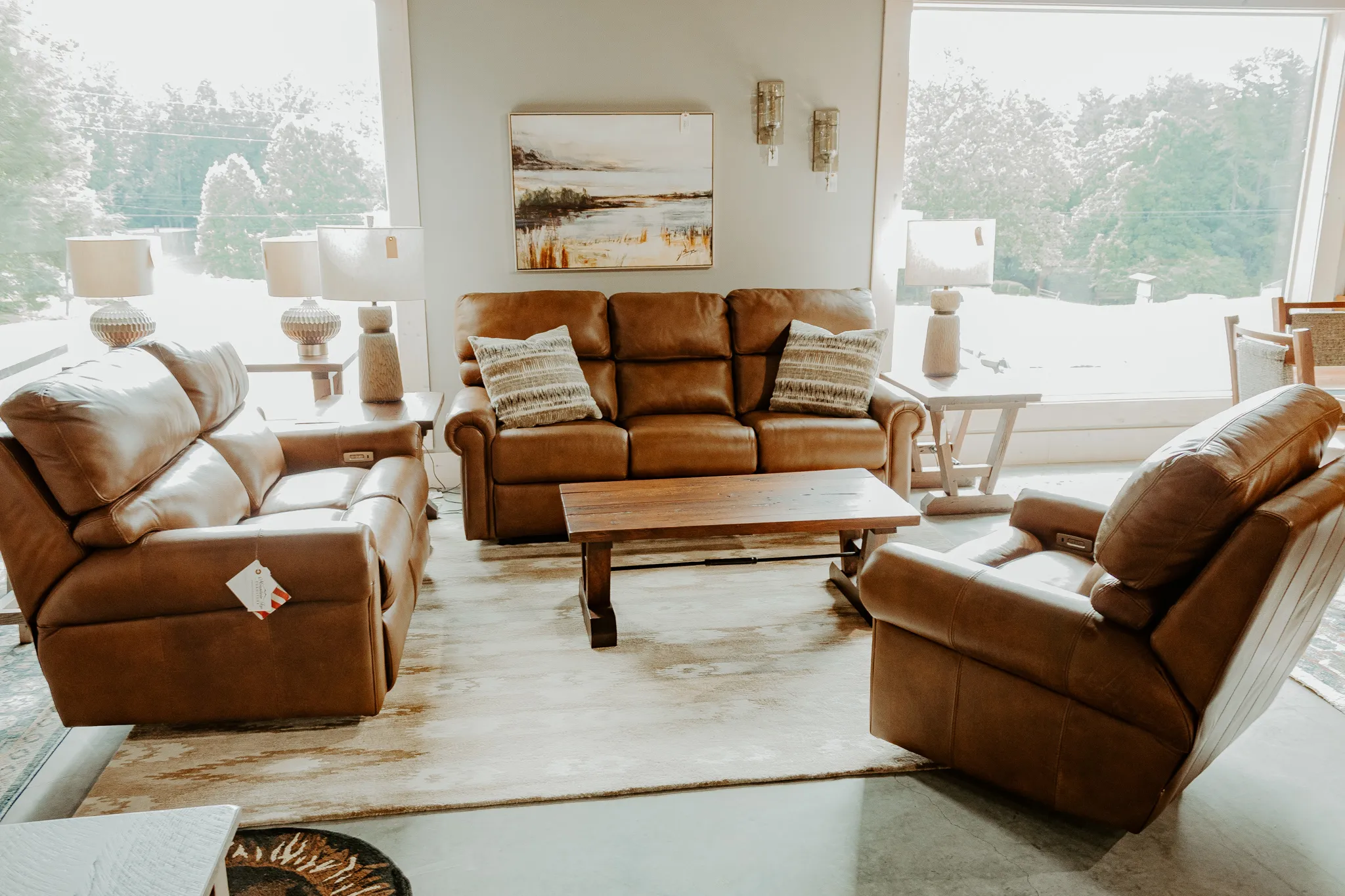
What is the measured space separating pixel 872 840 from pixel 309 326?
10.6ft

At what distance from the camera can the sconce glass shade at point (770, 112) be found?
460cm

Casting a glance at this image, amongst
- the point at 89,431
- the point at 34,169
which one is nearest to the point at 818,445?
the point at 89,431

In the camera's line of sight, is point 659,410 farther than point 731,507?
Yes

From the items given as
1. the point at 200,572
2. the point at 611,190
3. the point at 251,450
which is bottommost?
the point at 200,572

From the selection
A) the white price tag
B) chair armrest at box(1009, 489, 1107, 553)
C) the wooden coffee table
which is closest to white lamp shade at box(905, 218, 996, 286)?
the wooden coffee table

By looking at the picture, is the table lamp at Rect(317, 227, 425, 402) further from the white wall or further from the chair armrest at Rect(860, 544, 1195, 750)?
the chair armrest at Rect(860, 544, 1195, 750)

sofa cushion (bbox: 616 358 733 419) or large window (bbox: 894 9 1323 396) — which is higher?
large window (bbox: 894 9 1323 396)

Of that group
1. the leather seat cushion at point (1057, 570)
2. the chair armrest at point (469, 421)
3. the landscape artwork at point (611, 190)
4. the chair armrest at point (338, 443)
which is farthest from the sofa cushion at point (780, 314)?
the leather seat cushion at point (1057, 570)

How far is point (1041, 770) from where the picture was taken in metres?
2.05

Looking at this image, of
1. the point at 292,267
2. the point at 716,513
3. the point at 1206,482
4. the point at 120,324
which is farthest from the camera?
the point at 292,267

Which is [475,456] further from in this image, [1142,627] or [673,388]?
[1142,627]

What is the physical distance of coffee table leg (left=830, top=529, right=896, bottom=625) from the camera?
128 inches

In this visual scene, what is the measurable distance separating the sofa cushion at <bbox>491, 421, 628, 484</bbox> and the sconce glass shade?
70.5 inches

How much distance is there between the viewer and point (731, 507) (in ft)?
10.1
